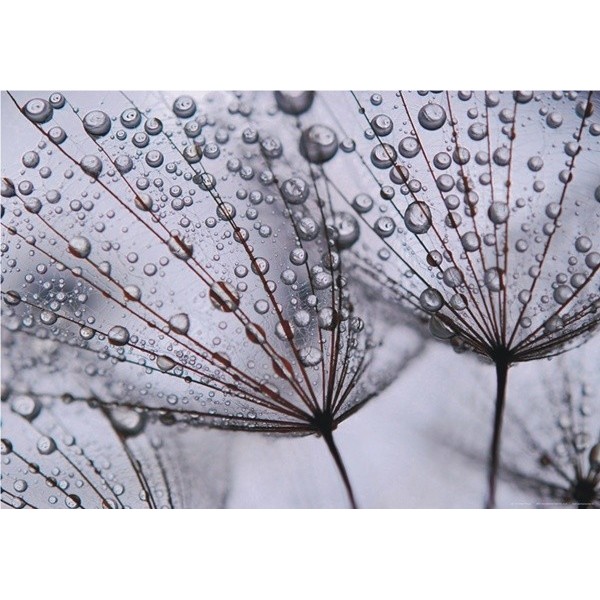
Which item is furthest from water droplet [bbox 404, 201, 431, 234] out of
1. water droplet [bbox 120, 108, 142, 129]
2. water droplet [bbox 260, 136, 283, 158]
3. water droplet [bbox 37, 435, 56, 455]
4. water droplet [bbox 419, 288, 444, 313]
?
water droplet [bbox 37, 435, 56, 455]

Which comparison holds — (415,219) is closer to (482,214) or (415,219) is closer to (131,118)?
(482,214)

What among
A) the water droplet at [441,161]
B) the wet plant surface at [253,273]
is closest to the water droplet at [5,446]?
the wet plant surface at [253,273]

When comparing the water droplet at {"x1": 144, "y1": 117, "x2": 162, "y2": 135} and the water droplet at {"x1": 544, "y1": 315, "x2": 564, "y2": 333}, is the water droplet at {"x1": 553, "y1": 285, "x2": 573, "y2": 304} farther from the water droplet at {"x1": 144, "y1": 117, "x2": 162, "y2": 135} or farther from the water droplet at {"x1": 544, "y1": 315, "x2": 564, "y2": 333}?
the water droplet at {"x1": 144, "y1": 117, "x2": 162, "y2": 135}

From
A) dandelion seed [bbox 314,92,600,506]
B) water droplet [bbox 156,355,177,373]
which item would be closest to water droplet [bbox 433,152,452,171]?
dandelion seed [bbox 314,92,600,506]

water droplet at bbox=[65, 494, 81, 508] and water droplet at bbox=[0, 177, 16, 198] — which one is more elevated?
water droplet at bbox=[0, 177, 16, 198]

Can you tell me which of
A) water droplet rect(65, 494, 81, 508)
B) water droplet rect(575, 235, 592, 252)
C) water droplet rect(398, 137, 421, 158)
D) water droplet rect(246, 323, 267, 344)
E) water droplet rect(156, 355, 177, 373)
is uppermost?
water droplet rect(398, 137, 421, 158)

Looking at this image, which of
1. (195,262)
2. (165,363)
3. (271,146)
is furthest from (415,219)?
(165,363)
